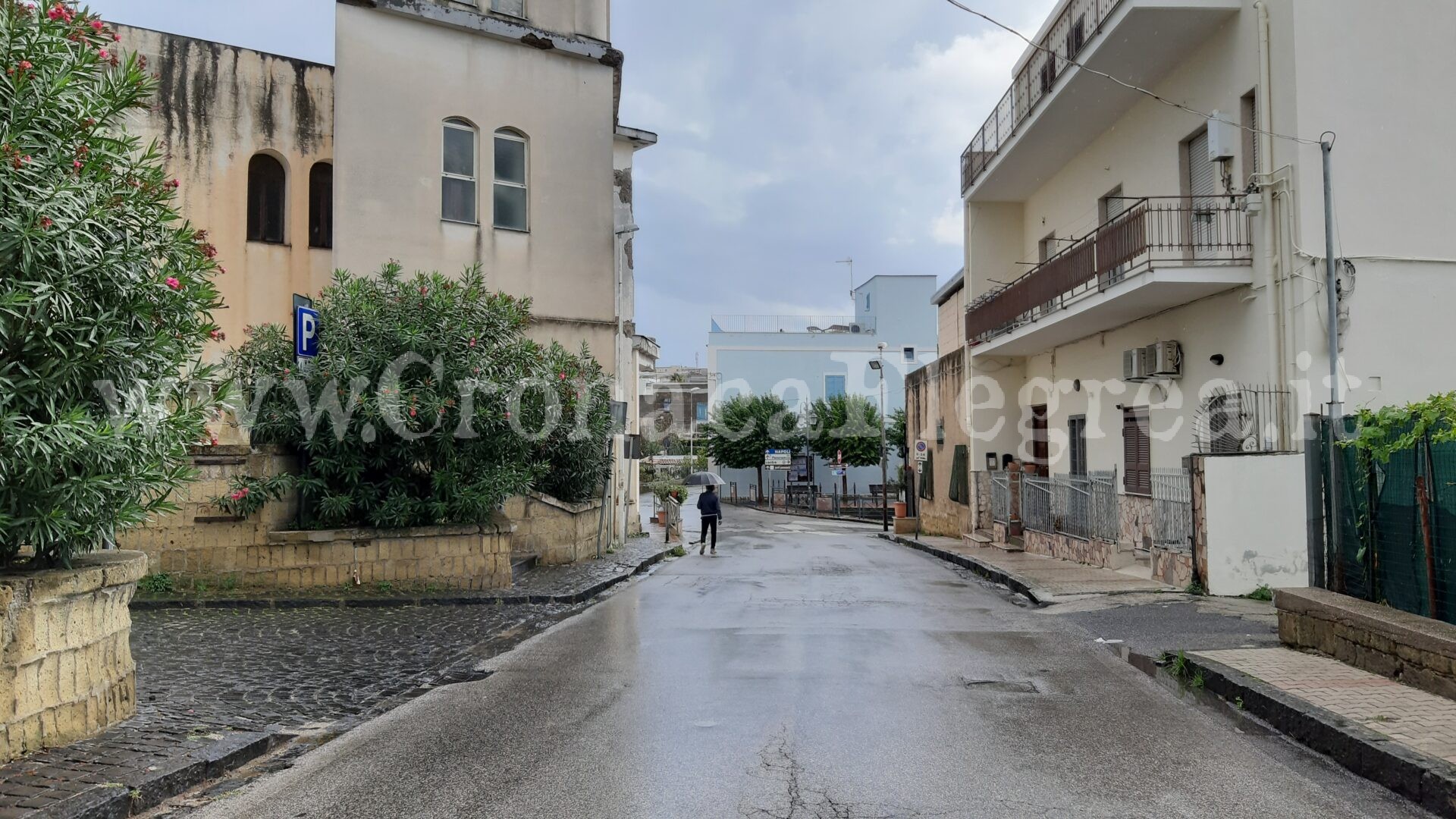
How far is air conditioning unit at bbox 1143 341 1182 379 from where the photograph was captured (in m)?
15.2

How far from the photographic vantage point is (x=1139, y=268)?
14.2 metres

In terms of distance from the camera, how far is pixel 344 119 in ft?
57.8

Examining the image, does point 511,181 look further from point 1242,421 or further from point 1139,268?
point 1242,421

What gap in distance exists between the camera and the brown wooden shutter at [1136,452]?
16719 mm

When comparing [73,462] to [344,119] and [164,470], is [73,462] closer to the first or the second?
[164,470]

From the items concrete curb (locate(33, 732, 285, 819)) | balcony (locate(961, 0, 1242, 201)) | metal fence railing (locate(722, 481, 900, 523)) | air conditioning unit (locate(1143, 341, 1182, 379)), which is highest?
balcony (locate(961, 0, 1242, 201))

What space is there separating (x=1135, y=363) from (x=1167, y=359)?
0.90 metres

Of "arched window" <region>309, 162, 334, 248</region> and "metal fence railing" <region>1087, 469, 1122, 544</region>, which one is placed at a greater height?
"arched window" <region>309, 162, 334, 248</region>

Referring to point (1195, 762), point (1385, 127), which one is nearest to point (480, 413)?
point (1195, 762)

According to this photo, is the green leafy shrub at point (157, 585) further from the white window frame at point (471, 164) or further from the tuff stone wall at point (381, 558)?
the white window frame at point (471, 164)

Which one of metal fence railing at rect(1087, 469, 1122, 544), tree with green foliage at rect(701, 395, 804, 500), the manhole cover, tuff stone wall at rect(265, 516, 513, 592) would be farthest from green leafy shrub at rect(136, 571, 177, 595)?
tree with green foliage at rect(701, 395, 804, 500)

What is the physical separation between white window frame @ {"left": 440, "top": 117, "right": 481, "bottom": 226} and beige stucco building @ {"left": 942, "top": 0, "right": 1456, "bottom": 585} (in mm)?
9991

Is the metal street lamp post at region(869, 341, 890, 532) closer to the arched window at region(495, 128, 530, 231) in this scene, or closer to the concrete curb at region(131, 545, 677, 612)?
the arched window at region(495, 128, 530, 231)

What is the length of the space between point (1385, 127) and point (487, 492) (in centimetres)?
1236
